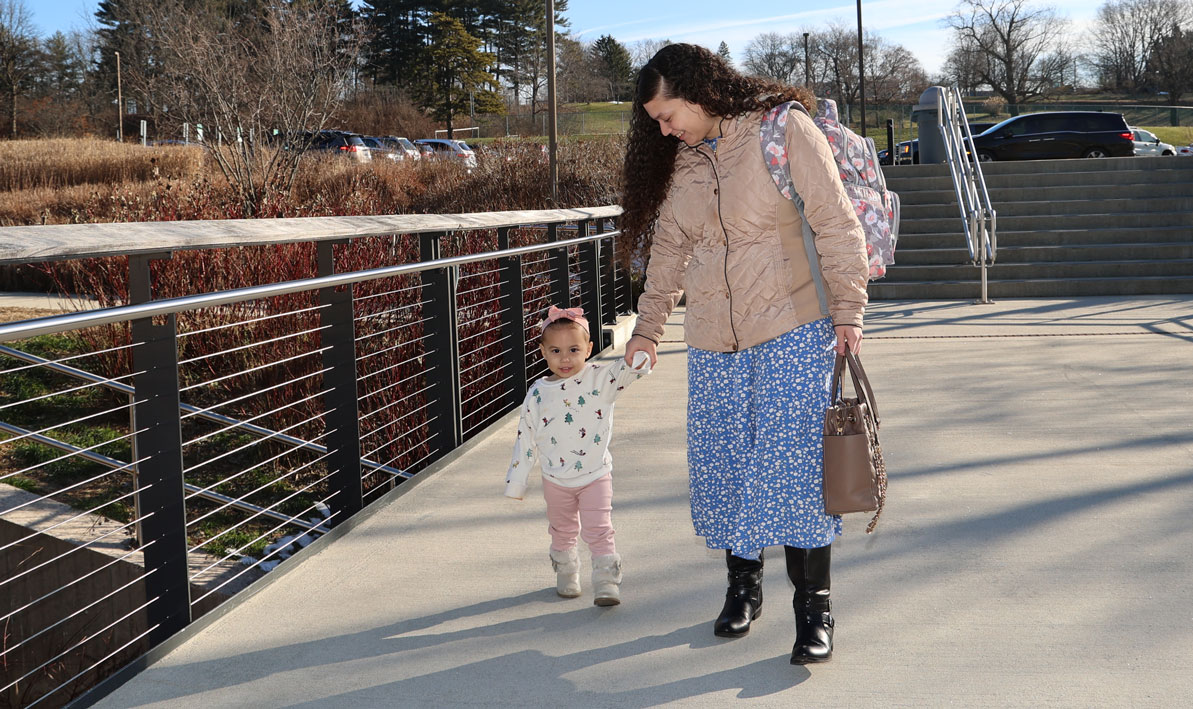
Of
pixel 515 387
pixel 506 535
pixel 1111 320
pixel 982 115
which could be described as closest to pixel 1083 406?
pixel 515 387

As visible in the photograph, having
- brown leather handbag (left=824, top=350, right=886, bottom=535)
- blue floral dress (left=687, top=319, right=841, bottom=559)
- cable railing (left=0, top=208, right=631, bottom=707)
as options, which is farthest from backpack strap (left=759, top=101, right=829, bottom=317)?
cable railing (left=0, top=208, right=631, bottom=707)

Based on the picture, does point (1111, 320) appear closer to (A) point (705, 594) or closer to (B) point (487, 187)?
(A) point (705, 594)

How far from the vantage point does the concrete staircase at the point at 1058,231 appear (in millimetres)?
11805

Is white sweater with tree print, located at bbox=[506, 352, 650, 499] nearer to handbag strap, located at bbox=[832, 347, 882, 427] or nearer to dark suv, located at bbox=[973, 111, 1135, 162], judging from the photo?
handbag strap, located at bbox=[832, 347, 882, 427]

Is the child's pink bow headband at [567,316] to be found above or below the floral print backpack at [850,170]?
below

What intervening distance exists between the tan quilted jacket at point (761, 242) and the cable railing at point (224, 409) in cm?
123

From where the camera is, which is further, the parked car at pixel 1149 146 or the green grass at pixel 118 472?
the parked car at pixel 1149 146

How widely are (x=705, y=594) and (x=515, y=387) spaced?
3.13 metres

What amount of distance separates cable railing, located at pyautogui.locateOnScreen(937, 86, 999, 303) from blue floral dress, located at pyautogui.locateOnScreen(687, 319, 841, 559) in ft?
28.7

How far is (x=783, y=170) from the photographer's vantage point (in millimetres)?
2676

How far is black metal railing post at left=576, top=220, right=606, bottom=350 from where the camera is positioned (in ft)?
25.8

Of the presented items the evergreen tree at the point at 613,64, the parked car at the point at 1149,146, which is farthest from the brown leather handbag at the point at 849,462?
the evergreen tree at the point at 613,64

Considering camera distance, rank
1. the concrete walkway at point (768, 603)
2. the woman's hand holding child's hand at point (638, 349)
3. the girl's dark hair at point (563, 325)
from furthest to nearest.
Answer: the girl's dark hair at point (563, 325) < the woman's hand holding child's hand at point (638, 349) < the concrete walkway at point (768, 603)

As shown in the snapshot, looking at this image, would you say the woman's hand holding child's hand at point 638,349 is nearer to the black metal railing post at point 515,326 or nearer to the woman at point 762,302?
the woman at point 762,302
